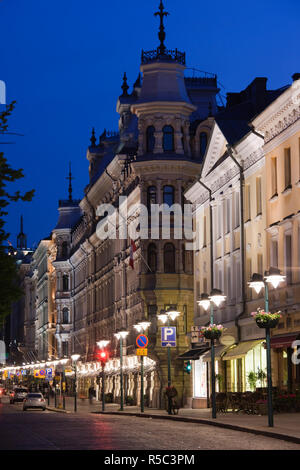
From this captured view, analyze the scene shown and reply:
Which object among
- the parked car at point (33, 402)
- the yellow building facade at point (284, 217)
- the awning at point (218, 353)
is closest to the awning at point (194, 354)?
the awning at point (218, 353)

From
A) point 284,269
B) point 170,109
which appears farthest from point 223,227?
point 170,109

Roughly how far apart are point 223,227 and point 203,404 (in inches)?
411

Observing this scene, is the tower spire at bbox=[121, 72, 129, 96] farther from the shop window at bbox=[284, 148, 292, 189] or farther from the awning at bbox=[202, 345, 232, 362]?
the shop window at bbox=[284, 148, 292, 189]

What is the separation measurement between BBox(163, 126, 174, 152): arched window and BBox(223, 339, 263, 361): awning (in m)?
23.7

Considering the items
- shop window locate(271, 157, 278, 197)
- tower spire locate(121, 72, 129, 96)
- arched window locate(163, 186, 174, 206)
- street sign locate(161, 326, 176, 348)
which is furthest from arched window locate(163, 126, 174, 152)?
shop window locate(271, 157, 278, 197)

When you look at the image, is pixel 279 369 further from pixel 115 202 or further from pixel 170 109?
pixel 115 202

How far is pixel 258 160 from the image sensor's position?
49.8 metres

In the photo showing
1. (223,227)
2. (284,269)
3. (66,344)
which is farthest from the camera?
(66,344)

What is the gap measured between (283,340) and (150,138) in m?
32.8

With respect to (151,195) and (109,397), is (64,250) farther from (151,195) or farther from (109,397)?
(151,195)

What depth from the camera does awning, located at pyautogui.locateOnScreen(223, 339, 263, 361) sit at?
49.5 metres

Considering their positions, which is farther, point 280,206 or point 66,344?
point 66,344

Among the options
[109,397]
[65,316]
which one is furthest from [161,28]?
[65,316]

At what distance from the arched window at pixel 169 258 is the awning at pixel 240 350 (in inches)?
797
